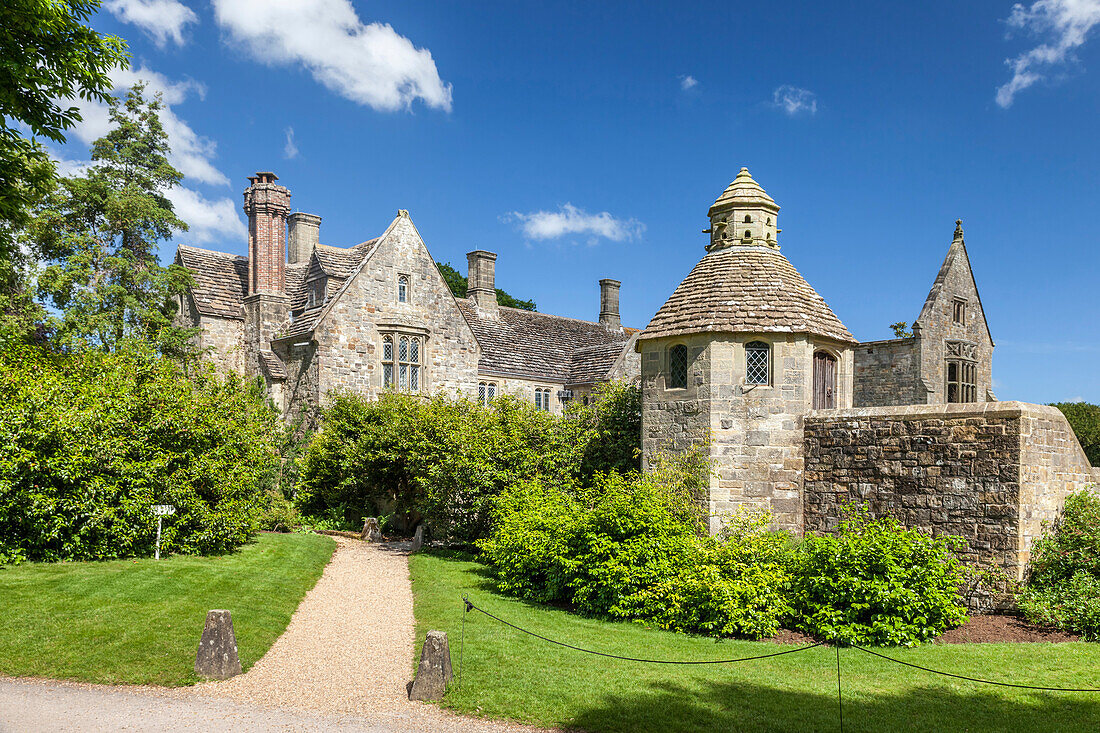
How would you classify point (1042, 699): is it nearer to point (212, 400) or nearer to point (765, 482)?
point (765, 482)

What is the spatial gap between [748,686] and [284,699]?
5448mm

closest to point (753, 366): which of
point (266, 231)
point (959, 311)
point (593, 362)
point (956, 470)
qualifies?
point (956, 470)

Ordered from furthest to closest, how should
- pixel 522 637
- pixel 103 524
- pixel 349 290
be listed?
pixel 349 290 < pixel 103 524 < pixel 522 637

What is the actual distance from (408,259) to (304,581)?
645 inches

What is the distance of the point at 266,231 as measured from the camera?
27375mm

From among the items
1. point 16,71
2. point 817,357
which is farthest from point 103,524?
point 817,357

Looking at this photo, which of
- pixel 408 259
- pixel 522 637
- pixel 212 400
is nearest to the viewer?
pixel 522 637

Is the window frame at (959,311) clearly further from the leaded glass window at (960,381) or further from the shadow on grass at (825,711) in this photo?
the shadow on grass at (825,711)

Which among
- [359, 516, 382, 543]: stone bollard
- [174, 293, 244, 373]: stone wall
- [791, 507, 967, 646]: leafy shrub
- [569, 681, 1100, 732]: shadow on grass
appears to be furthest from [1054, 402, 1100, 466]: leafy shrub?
[174, 293, 244, 373]: stone wall

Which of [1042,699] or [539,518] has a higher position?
[539,518]

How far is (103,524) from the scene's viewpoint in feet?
48.3

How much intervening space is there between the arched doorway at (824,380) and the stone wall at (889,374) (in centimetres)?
873

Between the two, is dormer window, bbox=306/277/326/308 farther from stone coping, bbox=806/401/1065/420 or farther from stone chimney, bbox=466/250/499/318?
stone coping, bbox=806/401/1065/420

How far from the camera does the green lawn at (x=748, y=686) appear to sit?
7.93 meters
